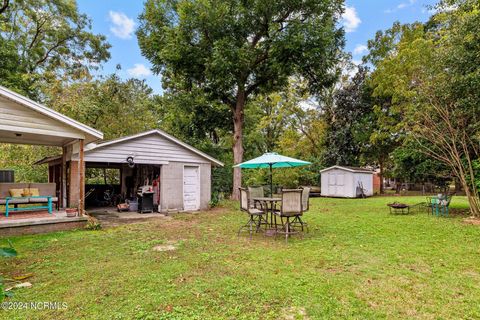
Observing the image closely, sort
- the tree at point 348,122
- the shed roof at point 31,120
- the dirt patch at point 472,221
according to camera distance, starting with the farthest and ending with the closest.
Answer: the tree at point 348,122, the dirt patch at point 472,221, the shed roof at point 31,120

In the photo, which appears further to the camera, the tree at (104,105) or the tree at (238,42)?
the tree at (104,105)

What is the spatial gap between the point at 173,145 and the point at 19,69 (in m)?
12.9

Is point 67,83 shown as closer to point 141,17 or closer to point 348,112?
point 141,17

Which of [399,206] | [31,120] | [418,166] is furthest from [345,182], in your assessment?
[31,120]

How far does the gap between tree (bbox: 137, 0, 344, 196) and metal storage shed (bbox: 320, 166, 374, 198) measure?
6900 millimetres

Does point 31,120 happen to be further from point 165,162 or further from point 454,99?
point 454,99

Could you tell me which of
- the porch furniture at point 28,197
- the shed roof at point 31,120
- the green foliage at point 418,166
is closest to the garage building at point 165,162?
the porch furniture at point 28,197

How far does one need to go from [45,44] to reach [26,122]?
17.3 m

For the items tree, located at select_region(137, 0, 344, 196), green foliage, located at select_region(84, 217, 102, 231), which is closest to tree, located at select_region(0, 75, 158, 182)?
tree, located at select_region(137, 0, 344, 196)

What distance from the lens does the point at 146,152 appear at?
36.5 feet

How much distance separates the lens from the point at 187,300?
341 centimetres

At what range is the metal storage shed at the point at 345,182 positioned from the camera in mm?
19406

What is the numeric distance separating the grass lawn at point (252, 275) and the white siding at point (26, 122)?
2754 millimetres

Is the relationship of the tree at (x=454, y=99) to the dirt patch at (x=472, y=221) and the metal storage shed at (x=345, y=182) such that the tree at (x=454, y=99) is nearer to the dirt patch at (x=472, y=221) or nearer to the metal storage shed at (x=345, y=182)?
the dirt patch at (x=472, y=221)
